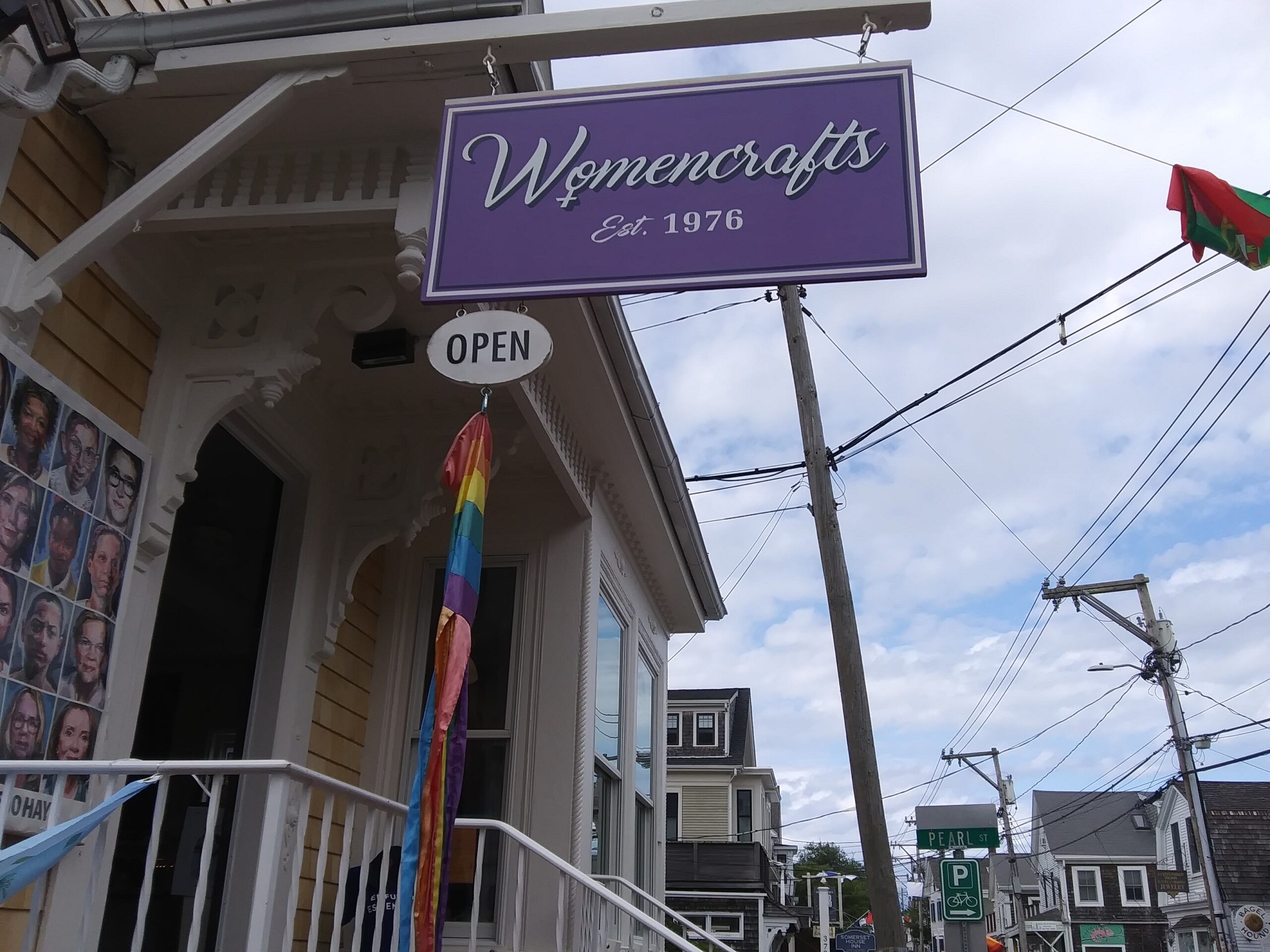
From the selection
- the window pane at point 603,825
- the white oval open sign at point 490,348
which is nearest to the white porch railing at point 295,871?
the window pane at point 603,825

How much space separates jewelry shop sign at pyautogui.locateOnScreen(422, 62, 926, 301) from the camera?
2.81 metres

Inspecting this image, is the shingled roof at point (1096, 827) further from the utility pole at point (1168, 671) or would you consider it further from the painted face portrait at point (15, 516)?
the painted face portrait at point (15, 516)

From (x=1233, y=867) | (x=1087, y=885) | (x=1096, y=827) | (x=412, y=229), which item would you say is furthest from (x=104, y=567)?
(x=1096, y=827)

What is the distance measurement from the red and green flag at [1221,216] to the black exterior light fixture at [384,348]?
3.70 metres

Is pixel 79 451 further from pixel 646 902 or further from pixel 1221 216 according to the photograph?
pixel 646 902

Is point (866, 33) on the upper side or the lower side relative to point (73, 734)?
upper

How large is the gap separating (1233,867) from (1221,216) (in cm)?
2865

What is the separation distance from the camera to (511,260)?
2961mm

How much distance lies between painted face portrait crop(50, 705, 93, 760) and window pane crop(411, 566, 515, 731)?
2.32 m

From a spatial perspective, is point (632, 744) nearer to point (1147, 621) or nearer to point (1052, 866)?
point (1147, 621)

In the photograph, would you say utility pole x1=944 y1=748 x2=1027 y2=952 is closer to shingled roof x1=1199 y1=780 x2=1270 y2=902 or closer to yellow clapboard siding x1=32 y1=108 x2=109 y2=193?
shingled roof x1=1199 y1=780 x2=1270 y2=902

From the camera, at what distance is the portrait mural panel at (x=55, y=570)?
10.1ft

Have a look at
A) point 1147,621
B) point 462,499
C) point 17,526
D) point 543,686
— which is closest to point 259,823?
point 543,686

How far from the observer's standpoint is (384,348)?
4.82 m
